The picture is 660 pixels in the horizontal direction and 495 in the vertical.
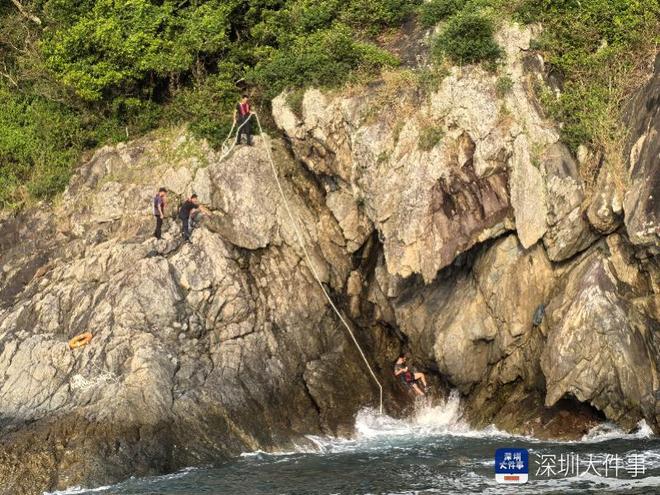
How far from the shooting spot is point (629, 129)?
21.7 meters

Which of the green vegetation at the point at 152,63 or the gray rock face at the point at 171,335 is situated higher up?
the green vegetation at the point at 152,63

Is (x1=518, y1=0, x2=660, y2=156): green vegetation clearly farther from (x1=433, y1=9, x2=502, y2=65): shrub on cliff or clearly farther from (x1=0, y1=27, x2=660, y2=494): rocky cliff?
(x1=433, y1=9, x2=502, y2=65): shrub on cliff

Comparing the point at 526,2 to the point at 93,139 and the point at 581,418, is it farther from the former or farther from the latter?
the point at 93,139

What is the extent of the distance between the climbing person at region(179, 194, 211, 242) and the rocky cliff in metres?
0.28

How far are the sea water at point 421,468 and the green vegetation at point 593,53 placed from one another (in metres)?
6.88

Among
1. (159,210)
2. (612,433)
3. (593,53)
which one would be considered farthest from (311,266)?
(593,53)

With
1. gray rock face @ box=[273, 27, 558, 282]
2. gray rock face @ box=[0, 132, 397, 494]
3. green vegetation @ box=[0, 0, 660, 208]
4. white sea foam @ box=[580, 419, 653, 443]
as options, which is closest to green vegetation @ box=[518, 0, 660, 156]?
green vegetation @ box=[0, 0, 660, 208]

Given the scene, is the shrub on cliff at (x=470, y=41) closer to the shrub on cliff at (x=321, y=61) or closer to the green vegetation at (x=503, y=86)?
the green vegetation at (x=503, y=86)

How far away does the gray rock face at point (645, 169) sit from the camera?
772 inches

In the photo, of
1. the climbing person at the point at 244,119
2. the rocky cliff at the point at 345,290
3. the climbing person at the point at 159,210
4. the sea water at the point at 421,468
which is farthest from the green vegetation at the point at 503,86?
the climbing person at the point at 159,210

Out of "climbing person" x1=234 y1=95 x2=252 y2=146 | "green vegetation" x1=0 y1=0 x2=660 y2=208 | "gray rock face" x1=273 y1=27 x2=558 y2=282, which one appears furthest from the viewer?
"climbing person" x1=234 y1=95 x2=252 y2=146

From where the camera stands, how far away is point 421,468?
1906 centimetres

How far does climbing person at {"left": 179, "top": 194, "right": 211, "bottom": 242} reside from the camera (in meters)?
25.0

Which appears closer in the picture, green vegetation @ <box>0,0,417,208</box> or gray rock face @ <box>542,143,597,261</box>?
gray rock face @ <box>542,143,597,261</box>
